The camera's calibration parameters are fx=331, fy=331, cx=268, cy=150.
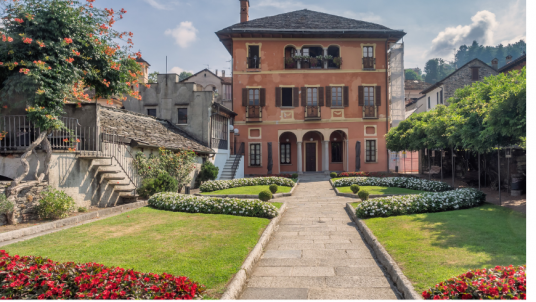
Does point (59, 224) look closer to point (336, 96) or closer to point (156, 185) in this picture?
point (156, 185)

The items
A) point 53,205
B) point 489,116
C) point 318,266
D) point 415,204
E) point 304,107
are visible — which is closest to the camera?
point 318,266

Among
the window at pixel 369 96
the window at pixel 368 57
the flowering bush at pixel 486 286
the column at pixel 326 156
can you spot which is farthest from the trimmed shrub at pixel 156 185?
the window at pixel 368 57

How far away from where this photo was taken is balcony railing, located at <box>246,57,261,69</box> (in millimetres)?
27969

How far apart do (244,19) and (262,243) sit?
2867cm

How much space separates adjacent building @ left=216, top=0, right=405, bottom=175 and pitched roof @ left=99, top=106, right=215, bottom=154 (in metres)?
7.22

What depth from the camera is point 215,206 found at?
10.9 m

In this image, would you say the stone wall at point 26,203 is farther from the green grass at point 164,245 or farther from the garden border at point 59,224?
the green grass at point 164,245

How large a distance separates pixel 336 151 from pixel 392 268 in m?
25.0

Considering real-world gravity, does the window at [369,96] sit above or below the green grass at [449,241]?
above

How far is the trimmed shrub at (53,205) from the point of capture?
9.09 meters

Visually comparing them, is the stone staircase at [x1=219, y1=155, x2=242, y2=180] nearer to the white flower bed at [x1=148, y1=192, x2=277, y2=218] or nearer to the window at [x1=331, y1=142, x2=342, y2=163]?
the window at [x1=331, y1=142, x2=342, y2=163]

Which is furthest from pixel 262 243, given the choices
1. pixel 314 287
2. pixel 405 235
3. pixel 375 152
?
pixel 375 152

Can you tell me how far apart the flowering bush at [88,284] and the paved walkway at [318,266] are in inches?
45.2

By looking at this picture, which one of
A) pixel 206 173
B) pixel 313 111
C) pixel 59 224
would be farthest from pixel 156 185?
pixel 313 111
